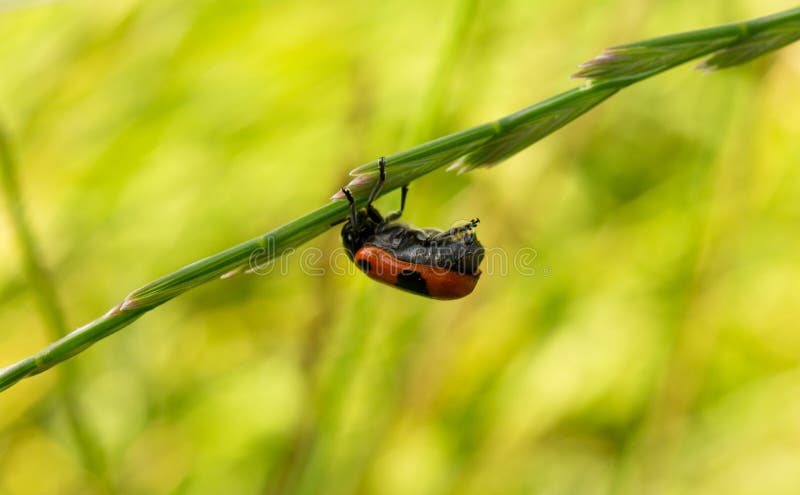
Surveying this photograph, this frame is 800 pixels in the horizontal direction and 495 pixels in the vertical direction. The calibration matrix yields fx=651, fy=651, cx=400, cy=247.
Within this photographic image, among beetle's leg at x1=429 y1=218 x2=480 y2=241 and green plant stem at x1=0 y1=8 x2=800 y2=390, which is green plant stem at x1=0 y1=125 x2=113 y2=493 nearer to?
green plant stem at x1=0 y1=8 x2=800 y2=390

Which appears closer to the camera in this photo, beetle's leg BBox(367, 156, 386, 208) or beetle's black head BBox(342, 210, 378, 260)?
beetle's leg BBox(367, 156, 386, 208)

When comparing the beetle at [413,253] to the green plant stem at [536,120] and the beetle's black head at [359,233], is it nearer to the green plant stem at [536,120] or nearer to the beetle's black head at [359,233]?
the beetle's black head at [359,233]

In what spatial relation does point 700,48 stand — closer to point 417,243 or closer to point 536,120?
point 536,120

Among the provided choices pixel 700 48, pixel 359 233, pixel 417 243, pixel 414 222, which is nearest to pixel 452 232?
pixel 417 243

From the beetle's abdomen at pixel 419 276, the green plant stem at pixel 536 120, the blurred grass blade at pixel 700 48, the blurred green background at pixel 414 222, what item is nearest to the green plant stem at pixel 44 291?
the blurred green background at pixel 414 222

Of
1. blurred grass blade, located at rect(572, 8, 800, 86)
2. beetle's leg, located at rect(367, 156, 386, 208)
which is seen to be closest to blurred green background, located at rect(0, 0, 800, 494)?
beetle's leg, located at rect(367, 156, 386, 208)

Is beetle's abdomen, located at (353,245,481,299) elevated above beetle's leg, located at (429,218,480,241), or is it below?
below
